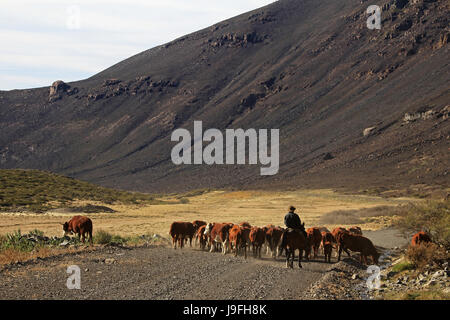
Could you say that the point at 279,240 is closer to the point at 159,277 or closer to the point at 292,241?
the point at 292,241

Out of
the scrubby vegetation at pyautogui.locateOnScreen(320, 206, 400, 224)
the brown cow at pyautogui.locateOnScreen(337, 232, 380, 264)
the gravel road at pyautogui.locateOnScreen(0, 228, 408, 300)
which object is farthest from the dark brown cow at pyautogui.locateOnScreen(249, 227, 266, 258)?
the scrubby vegetation at pyautogui.locateOnScreen(320, 206, 400, 224)

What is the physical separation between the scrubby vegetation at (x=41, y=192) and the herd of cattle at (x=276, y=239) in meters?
29.4

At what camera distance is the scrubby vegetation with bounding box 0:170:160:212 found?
5250 centimetres

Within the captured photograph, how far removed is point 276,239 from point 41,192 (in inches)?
1803

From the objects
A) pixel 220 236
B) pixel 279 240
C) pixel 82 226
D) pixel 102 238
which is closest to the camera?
pixel 279 240

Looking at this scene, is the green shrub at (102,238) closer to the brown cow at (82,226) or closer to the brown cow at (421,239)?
the brown cow at (82,226)

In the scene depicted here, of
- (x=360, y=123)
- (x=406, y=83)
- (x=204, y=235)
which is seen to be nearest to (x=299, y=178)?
(x=360, y=123)

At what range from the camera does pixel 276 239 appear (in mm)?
21828

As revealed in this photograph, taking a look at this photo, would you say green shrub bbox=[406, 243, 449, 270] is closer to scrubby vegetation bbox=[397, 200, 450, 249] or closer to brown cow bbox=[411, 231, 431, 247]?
brown cow bbox=[411, 231, 431, 247]

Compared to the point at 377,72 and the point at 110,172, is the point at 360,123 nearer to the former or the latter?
the point at 377,72

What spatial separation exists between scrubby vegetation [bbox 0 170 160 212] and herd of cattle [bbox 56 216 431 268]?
29433 mm

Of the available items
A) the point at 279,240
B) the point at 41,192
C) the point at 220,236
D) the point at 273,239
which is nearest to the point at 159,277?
the point at 273,239

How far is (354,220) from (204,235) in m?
A: 24.0

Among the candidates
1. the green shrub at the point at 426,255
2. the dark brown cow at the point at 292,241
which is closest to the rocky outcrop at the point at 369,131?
the dark brown cow at the point at 292,241
